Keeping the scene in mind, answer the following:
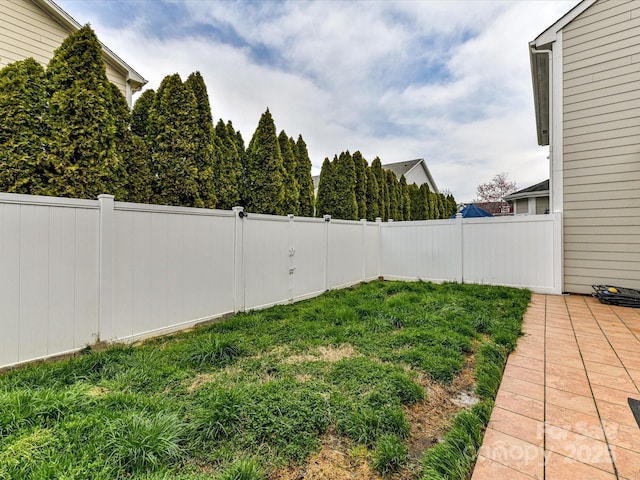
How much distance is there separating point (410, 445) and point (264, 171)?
4895 mm

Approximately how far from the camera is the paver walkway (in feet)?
5.08

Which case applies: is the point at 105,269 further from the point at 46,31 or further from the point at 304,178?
the point at 46,31

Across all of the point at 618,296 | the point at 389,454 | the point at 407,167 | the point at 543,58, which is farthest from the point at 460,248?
the point at 407,167

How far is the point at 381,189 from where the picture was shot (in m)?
9.95

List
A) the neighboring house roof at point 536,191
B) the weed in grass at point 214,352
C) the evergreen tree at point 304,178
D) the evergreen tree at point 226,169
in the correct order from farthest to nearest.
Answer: the neighboring house roof at point 536,191, the evergreen tree at point 304,178, the evergreen tree at point 226,169, the weed in grass at point 214,352

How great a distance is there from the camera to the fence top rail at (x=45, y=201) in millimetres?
2578

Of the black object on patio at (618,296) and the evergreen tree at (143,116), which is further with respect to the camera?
the black object on patio at (618,296)

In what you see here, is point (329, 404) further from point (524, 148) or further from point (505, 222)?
point (524, 148)

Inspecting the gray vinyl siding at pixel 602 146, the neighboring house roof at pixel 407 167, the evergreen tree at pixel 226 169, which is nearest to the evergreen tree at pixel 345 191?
the evergreen tree at pixel 226 169

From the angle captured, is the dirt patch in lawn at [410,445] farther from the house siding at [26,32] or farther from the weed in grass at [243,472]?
the house siding at [26,32]

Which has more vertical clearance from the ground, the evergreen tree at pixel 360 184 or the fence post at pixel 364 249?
the evergreen tree at pixel 360 184

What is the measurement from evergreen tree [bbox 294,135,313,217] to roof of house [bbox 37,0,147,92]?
4285 millimetres

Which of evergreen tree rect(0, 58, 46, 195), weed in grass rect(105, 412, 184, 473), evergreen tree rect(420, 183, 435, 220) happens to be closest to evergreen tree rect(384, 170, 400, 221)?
evergreen tree rect(420, 183, 435, 220)

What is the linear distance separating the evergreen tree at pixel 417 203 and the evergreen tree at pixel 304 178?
734cm
